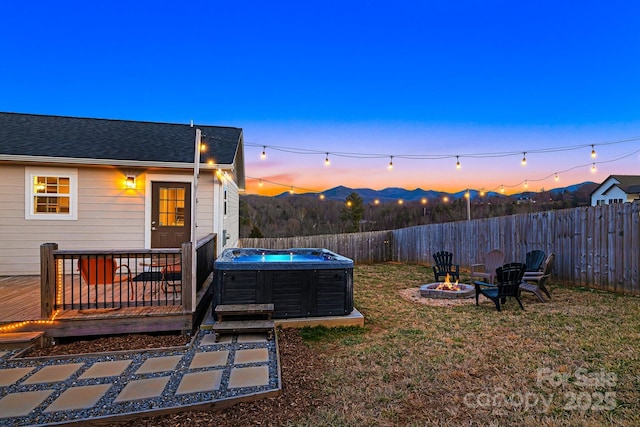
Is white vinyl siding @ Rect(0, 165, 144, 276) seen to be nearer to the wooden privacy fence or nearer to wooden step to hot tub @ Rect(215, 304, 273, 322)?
wooden step to hot tub @ Rect(215, 304, 273, 322)

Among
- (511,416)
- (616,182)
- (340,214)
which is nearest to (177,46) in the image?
(511,416)

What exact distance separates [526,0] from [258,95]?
9.92 meters

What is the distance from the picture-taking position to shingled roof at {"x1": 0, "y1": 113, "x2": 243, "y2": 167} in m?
6.78

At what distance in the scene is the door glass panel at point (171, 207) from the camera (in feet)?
23.5

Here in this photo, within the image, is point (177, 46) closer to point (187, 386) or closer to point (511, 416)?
point (187, 386)

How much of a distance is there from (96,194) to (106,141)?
4.71 feet

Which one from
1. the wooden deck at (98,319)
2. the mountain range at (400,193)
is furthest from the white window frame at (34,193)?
the mountain range at (400,193)

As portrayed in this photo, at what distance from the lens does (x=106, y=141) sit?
7535mm

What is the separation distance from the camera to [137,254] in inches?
168

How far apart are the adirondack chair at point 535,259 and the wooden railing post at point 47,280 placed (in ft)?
29.7

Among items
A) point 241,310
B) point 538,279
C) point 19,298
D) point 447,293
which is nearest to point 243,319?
point 241,310

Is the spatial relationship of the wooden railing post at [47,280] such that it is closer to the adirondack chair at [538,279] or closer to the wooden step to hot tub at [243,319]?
the wooden step to hot tub at [243,319]

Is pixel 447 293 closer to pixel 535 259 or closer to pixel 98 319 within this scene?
pixel 535 259

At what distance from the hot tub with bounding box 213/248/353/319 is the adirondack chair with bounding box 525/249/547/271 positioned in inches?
203
